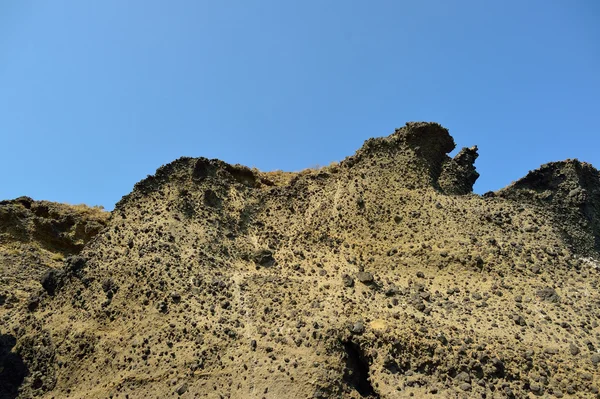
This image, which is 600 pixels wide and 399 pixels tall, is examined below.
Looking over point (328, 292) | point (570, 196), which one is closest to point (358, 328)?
point (328, 292)

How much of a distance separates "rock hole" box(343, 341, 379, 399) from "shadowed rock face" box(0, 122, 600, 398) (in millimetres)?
31

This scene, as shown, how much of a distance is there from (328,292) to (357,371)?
2.30 meters

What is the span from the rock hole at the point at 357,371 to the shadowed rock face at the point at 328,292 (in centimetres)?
3

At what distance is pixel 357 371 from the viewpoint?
12.0 m

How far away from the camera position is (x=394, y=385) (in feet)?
37.2

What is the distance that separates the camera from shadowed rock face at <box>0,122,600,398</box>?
11680 millimetres

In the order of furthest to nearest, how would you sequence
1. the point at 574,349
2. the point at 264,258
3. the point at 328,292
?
the point at 264,258
the point at 328,292
the point at 574,349

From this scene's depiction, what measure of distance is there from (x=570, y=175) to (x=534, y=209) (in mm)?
1970

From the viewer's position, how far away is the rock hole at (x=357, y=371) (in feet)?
38.3

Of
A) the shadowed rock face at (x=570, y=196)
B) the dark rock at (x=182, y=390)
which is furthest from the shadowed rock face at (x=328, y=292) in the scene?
the shadowed rock face at (x=570, y=196)

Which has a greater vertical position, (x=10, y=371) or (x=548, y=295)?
(x=548, y=295)

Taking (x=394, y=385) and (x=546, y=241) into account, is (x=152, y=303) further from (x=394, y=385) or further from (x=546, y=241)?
(x=546, y=241)

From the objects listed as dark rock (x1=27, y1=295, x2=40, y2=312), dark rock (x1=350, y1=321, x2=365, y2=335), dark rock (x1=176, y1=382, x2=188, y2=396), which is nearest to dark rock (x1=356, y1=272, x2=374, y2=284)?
dark rock (x1=350, y1=321, x2=365, y2=335)

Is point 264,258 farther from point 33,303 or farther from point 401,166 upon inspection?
point 33,303
